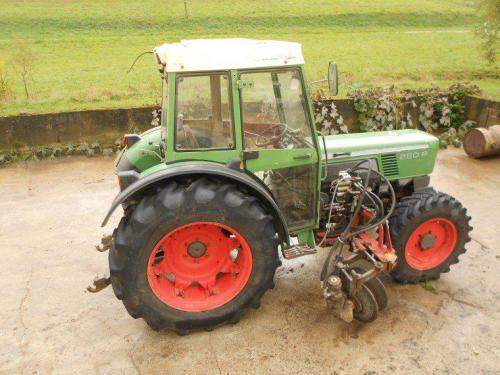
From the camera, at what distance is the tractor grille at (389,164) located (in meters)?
3.95

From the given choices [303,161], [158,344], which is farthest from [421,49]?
[158,344]

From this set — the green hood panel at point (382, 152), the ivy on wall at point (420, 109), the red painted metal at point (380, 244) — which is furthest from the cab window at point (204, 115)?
the ivy on wall at point (420, 109)

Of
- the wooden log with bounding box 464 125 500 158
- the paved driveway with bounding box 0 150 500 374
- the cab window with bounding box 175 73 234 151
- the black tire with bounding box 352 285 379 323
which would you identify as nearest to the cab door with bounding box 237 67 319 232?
the cab window with bounding box 175 73 234 151

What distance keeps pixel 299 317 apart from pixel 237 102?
5.73 feet

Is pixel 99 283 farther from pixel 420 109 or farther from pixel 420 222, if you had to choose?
pixel 420 109

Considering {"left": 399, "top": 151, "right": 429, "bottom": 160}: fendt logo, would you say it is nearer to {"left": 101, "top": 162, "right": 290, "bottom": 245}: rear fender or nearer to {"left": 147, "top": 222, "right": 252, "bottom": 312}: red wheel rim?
{"left": 101, "top": 162, "right": 290, "bottom": 245}: rear fender

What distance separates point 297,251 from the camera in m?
3.54

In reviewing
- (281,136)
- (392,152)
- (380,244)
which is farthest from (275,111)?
(380,244)

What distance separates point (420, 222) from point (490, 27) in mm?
8252

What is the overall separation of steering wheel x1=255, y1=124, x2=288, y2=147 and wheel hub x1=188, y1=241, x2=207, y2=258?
0.87 meters

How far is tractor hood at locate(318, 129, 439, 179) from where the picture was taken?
12.8 feet

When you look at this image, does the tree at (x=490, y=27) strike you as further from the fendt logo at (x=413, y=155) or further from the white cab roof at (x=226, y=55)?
the white cab roof at (x=226, y=55)

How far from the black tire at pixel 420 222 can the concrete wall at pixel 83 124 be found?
167 inches

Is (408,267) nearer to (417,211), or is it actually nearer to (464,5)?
(417,211)
